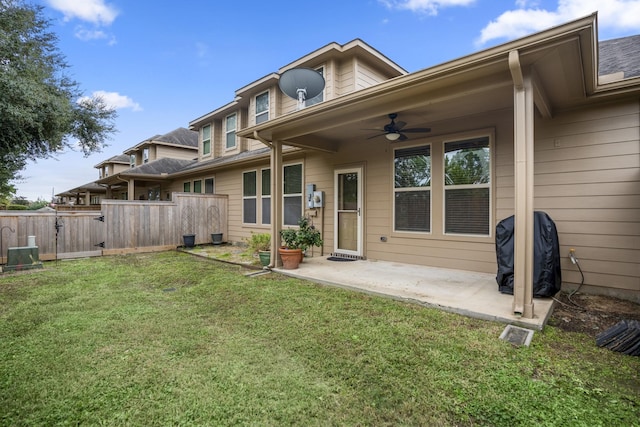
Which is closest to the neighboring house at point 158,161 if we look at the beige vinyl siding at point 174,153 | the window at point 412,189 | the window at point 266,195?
the beige vinyl siding at point 174,153

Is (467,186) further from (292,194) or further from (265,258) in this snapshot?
(292,194)

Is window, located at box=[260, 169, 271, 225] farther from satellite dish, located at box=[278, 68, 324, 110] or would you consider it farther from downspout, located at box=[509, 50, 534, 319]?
downspout, located at box=[509, 50, 534, 319]

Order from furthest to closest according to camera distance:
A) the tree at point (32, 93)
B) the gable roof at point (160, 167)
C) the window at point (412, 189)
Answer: the gable roof at point (160, 167) → the tree at point (32, 93) → the window at point (412, 189)

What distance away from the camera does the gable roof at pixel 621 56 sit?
396 cm

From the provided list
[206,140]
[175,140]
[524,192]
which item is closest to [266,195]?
[206,140]

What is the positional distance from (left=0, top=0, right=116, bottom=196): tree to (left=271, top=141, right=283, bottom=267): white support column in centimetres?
662

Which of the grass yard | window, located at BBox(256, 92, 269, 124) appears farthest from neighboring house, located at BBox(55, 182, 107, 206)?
the grass yard

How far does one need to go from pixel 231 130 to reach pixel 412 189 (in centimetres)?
751

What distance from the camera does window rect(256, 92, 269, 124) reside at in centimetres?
909

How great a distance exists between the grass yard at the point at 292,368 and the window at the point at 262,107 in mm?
6734

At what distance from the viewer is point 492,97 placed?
13.3 ft

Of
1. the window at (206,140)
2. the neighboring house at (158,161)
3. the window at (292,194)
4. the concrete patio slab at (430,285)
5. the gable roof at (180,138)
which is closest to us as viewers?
the concrete patio slab at (430,285)

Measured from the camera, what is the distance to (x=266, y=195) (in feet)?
28.1

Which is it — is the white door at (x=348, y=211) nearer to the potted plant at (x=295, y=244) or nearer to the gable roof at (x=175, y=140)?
the potted plant at (x=295, y=244)
